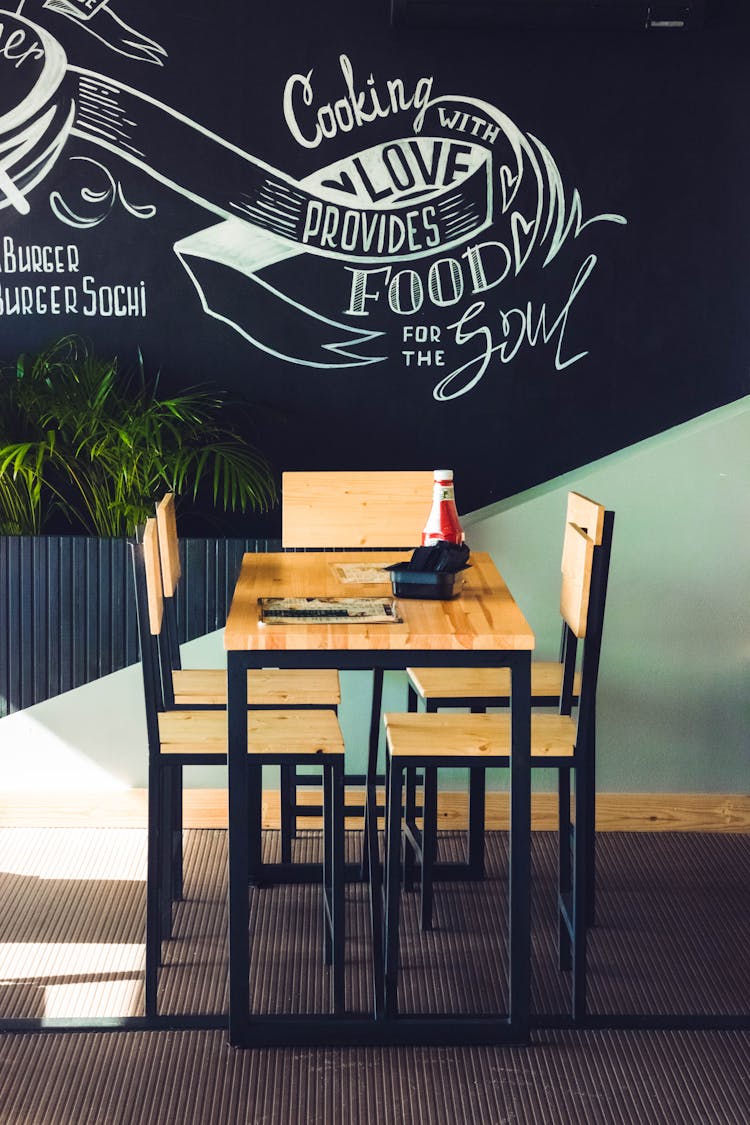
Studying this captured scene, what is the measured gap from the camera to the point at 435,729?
9.58 feet

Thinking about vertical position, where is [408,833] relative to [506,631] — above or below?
below

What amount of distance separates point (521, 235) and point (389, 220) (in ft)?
1.55

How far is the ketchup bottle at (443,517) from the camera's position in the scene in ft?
10.2

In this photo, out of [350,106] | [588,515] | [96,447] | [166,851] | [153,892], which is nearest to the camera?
[153,892]

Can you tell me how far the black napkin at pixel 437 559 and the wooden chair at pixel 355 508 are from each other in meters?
0.82

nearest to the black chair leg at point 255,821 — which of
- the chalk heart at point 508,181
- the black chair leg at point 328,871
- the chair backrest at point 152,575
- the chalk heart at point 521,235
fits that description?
the black chair leg at point 328,871

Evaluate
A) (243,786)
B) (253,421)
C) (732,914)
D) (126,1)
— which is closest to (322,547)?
(253,421)

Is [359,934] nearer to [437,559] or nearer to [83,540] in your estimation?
[437,559]

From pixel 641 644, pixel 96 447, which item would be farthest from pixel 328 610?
pixel 641 644

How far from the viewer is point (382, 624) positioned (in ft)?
8.55

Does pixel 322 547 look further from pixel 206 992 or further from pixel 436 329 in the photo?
pixel 206 992

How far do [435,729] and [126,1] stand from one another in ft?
9.30

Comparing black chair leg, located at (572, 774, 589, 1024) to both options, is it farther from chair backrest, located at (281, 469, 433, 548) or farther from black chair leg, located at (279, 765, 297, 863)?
chair backrest, located at (281, 469, 433, 548)

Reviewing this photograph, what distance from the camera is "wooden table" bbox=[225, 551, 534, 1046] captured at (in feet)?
8.36
